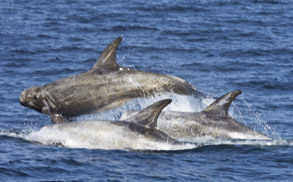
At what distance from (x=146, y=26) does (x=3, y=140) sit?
74.2ft

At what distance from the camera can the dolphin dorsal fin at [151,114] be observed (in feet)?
68.9

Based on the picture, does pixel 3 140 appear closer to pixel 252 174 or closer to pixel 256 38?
pixel 252 174

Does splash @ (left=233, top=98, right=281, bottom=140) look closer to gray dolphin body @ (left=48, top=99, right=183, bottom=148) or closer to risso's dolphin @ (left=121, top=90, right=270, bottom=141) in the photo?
risso's dolphin @ (left=121, top=90, right=270, bottom=141)

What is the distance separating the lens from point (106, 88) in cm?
2331

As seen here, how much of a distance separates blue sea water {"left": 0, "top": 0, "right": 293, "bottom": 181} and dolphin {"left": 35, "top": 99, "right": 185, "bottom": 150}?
0.40 m

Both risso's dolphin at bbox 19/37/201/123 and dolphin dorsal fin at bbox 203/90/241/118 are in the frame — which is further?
dolphin dorsal fin at bbox 203/90/241/118

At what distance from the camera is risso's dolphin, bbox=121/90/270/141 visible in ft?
77.4

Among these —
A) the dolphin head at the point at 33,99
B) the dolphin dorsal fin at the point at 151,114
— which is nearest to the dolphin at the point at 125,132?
the dolphin dorsal fin at the point at 151,114

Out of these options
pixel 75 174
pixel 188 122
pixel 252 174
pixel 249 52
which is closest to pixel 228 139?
pixel 188 122

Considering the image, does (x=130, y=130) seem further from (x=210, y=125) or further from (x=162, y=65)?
(x=162, y=65)

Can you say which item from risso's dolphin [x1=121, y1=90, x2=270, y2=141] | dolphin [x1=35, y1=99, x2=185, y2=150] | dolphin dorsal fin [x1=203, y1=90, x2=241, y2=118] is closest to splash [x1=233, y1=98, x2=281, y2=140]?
risso's dolphin [x1=121, y1=90, x2=270, y2=141]

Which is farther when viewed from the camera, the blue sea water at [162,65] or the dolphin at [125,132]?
the dolphin at [125,132]

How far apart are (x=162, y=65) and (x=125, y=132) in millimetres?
14808

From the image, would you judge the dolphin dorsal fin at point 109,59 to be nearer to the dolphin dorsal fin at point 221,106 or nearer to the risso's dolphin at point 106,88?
the risso's dolphin at point 106,88
